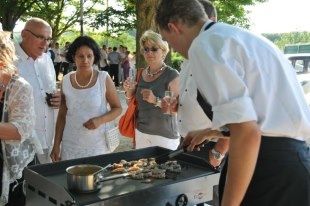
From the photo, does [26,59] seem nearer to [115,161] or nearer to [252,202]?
[115,161]

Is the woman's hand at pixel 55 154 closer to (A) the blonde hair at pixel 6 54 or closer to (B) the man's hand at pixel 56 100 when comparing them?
(B) the man's hand at pixel 56 100

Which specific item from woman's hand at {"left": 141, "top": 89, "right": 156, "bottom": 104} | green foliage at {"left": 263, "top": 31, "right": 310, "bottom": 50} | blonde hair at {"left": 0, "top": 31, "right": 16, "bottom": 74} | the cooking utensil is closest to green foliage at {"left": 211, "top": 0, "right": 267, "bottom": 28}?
green foliage at {"left": 263, "top": 31, "right": 310, "bottom": 50}

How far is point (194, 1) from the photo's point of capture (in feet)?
5.13

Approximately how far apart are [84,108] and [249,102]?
2151mm

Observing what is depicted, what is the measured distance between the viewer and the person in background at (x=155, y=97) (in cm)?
350

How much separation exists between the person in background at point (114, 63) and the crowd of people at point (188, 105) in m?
12.5

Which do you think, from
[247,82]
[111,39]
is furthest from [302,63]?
[111,39]

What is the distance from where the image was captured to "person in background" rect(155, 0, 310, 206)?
1.35 metres

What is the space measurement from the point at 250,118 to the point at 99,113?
85.1 inches

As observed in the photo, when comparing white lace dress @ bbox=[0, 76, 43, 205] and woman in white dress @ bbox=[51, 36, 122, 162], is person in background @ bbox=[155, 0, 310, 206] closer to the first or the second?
white lace dress @ bbox=[0, 76, 43, 205]

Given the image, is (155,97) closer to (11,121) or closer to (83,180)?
(11,121)

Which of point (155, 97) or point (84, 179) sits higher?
point (155, 97)

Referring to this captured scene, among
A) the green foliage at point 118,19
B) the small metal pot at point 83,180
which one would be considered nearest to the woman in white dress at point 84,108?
the small metal pot at point 83,180

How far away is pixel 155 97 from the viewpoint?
3.43 m
